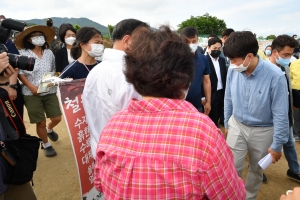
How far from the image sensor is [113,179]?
37.0 inches

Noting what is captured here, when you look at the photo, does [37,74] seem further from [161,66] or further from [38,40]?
[161,66]

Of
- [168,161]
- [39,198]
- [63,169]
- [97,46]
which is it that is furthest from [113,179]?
[63,169]

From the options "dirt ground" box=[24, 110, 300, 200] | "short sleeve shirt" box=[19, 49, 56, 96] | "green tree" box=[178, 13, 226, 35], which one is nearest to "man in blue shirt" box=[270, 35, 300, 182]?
"dirt ground" box=[24, 110, 300, 200]

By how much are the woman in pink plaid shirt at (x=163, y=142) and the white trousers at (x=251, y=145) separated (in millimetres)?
1359

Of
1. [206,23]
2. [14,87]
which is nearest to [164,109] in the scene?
[14,87]

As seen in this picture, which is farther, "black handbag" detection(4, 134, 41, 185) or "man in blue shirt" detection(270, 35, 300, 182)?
"man in blue shirt" detection(270, 35, 300, 182)

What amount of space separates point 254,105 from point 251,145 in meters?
0.43

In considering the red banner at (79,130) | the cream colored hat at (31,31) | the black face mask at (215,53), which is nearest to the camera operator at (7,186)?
the red banner at (79,130)

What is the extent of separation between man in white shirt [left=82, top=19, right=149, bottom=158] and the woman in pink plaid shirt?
645 millimetres

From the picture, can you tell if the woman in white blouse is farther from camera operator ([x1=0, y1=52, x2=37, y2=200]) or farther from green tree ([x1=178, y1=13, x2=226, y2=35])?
green tree ([x1=178, y1=13, x2=226, y2=35])

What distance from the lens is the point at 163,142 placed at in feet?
2.80

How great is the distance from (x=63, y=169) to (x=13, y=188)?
171cm

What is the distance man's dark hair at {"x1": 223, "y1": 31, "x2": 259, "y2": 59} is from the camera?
2016 millimetres

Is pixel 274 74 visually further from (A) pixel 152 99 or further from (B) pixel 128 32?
(A) pixel 152 99
